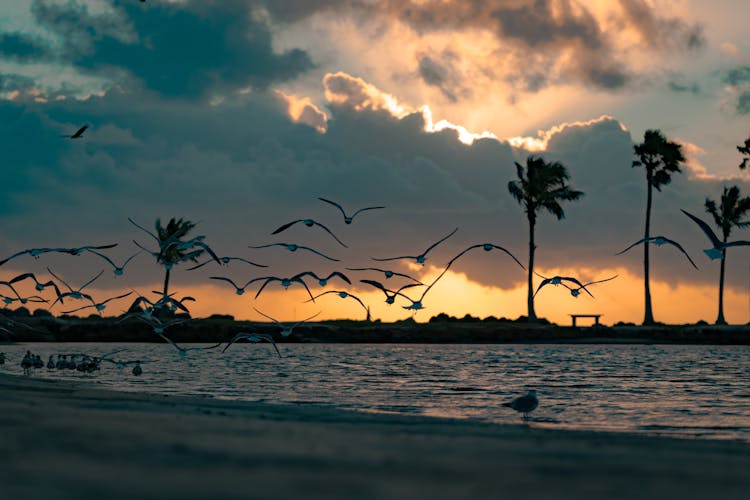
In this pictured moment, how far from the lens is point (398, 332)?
87875 millimetres

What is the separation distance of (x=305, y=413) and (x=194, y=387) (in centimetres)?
1190

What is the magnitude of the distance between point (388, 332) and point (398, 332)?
1.25m

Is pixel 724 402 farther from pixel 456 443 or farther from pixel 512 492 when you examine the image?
pixel 512 492

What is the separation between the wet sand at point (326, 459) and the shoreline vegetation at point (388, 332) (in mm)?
68935

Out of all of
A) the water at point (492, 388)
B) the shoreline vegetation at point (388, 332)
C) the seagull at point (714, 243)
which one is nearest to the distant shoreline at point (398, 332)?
the shoreline vegetation at point (388, 332)

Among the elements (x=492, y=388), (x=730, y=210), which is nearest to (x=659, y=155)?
(x=730, y=210)

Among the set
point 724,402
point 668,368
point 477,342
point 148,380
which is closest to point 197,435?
point 724,402

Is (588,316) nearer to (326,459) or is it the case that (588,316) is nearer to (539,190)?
(539,190)

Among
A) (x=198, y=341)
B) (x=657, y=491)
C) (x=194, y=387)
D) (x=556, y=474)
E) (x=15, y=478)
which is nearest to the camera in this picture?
(x=15, y=478)

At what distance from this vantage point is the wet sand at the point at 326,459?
9.03 m

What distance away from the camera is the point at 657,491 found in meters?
9.63

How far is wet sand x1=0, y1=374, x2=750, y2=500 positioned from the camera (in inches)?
356

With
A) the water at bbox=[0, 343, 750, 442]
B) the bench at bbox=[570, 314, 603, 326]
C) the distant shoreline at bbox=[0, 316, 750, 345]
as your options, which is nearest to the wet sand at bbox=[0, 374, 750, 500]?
the water at bbox=[0, 343, 750, 442]

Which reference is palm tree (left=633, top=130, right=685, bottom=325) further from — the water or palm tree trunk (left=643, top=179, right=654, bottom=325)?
the water
